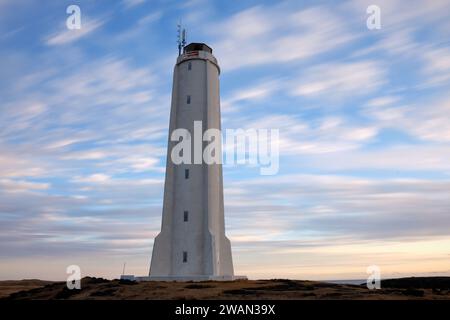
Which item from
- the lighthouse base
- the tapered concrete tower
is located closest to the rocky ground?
the lighthouse base

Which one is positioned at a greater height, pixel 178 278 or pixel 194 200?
pixel 194 200

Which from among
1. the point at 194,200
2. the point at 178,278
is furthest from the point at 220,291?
the point at 194,200

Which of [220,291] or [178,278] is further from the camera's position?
[178,278]

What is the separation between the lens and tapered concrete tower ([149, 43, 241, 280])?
4119 cm

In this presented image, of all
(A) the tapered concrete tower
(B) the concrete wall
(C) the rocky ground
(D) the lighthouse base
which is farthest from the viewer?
(B) the concrete wall

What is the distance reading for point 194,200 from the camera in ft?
139

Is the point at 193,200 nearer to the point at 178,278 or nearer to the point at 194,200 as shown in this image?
the point at 194,200

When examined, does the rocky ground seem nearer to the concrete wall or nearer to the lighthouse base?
the lighthouse base

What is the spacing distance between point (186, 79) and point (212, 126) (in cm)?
615

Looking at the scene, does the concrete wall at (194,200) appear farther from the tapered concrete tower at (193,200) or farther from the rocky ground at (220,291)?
the rocky ground at (220,291)

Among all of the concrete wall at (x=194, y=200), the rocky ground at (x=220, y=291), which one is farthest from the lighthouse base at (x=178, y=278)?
the rocky ground at (x=220, y=291)

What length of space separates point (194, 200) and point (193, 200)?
0.10m
